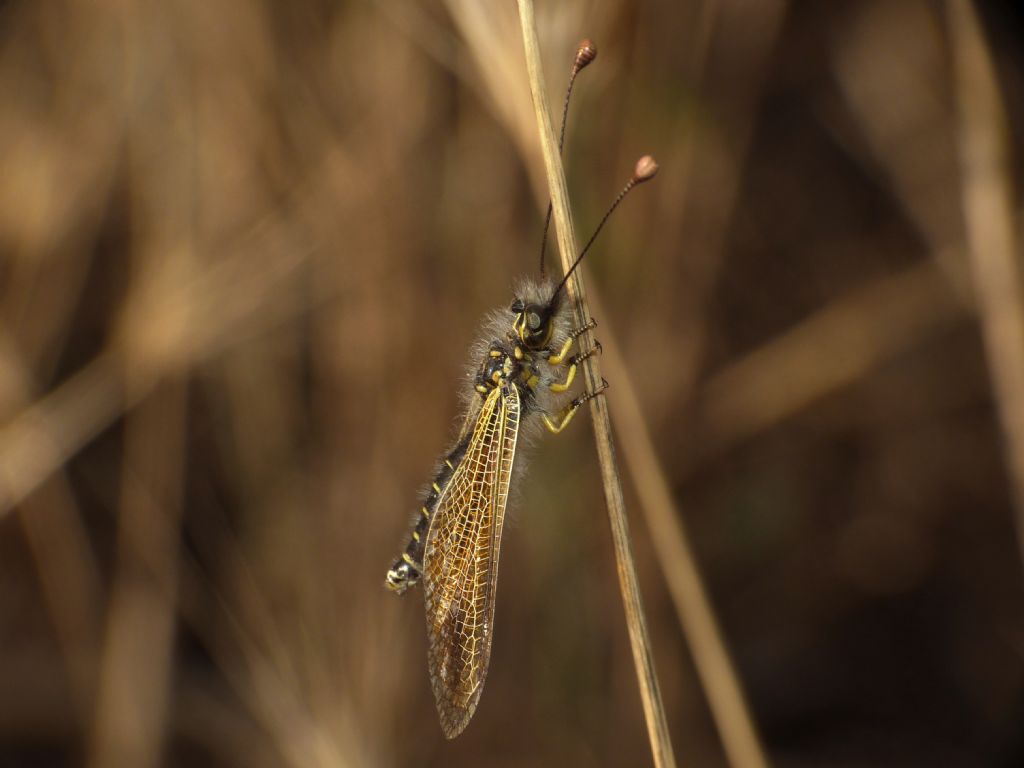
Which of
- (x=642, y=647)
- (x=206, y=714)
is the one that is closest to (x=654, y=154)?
(x=642, y=647)

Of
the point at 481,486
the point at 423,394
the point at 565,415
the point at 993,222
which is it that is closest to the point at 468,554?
the point at 481,486

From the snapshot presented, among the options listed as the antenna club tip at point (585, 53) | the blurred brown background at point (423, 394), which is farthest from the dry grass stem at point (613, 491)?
the blurred brown background at point (423, 394)

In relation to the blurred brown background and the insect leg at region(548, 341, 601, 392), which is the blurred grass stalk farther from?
the insect leg at region(548, 341, 601, 392)

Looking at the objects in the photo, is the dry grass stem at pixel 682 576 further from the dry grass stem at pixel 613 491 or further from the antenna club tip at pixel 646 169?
the antenna club tip at pixel 646 169

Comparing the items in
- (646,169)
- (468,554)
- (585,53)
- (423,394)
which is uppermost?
(423,394)

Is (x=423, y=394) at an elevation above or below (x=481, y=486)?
above

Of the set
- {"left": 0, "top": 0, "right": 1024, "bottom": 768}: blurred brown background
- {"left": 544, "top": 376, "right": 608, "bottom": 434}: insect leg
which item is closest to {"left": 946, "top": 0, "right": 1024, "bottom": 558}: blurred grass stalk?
{"left": 0, "top": 0, "right": 1024, "bottom": 768}: blurred brown background

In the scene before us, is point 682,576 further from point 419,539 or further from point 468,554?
point 419,539
